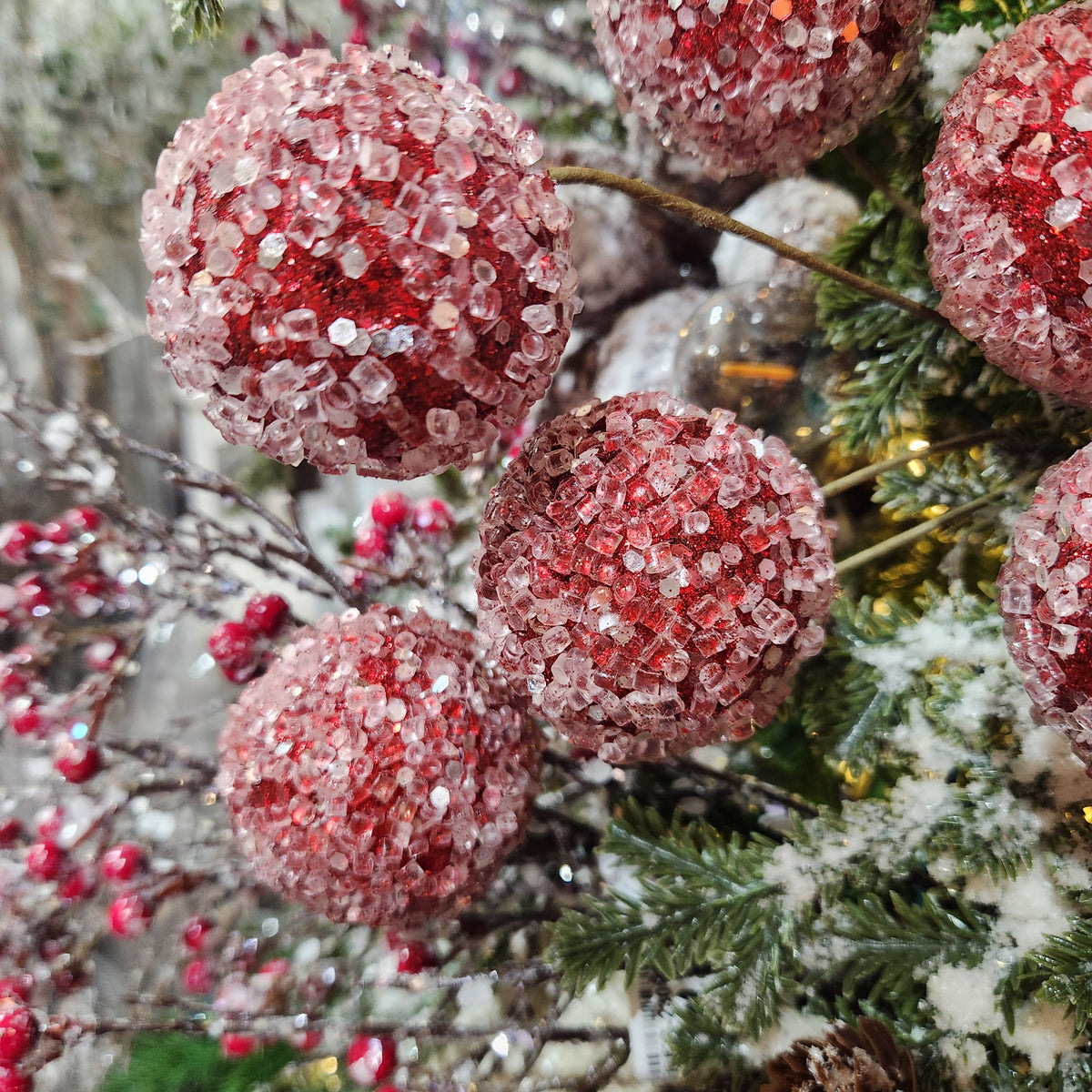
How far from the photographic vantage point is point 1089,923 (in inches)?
16.5

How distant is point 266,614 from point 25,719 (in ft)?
0.77

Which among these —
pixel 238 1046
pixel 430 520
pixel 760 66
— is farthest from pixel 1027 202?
pixel 238 1046

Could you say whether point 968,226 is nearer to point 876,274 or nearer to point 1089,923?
point 876,274

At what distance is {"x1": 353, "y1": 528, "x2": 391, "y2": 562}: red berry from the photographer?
0.68 metres

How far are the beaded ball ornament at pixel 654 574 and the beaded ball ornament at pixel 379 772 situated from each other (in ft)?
0.17

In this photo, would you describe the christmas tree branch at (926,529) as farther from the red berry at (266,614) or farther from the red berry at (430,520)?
the red berry at (266,614)

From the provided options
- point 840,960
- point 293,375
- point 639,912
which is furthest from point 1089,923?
point 293,375

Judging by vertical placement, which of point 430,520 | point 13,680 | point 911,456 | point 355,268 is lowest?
point 13,680

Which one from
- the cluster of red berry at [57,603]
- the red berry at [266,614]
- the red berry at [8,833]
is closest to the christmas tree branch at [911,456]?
the red berry at [266,614]

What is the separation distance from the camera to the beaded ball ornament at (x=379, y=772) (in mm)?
381

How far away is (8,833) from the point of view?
743 millimetres

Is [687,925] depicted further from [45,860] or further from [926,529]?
[45,860]

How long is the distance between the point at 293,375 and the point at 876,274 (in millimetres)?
426

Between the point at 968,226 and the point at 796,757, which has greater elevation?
the point at 968,226
